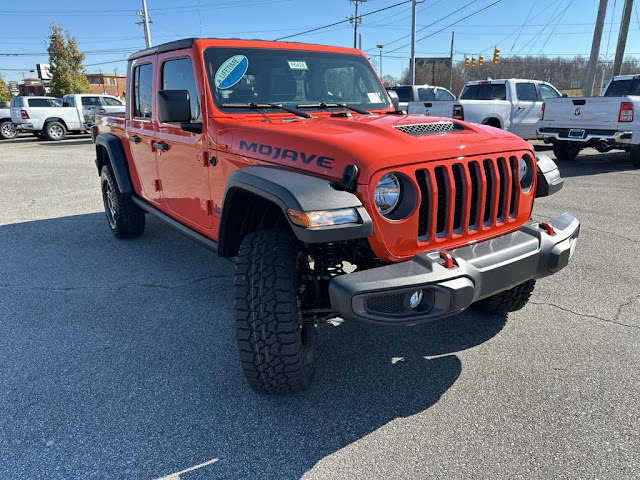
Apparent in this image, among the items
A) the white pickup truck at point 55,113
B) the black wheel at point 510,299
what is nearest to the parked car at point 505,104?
the black wheel at point 510,299

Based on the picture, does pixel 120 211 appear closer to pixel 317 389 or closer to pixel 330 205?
pixel 317 389

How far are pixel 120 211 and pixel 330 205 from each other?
148 inches

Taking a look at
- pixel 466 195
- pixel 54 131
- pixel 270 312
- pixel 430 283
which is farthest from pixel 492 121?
pixel 54 131

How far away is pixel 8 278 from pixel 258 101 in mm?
2954

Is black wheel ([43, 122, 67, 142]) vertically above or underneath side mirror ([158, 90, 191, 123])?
underneath

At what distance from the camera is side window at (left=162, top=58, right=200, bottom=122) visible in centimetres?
321

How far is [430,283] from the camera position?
2037 millimetres

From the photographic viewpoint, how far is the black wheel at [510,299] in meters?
3.17

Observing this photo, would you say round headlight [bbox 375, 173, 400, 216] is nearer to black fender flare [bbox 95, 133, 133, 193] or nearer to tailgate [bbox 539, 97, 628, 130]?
black fender flare [bbox 95, 133, 133, 193]

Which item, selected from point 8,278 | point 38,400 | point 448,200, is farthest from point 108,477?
point 8,278

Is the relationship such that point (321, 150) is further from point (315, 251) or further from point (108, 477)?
point (108, 477)

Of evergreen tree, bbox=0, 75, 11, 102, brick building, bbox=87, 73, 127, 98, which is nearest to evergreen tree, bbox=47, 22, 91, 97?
evergreen tree, bbox=0, 75, 11, 102

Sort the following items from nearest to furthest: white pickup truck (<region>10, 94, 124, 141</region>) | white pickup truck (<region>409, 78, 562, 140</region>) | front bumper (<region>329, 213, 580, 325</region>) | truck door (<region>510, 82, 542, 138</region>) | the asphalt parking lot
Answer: front bumper (<region>329, 213, 580, 325</region>) → the asphalt parking lot → white pickup truck (<region>409, 78, 562, 140</region>) → truck door (<region>510, 82, 542, 138</region>) → white pickup truck (<region>10, 94, 124, 141</region>)

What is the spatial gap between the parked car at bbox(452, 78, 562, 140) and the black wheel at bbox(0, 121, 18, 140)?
19.0m
